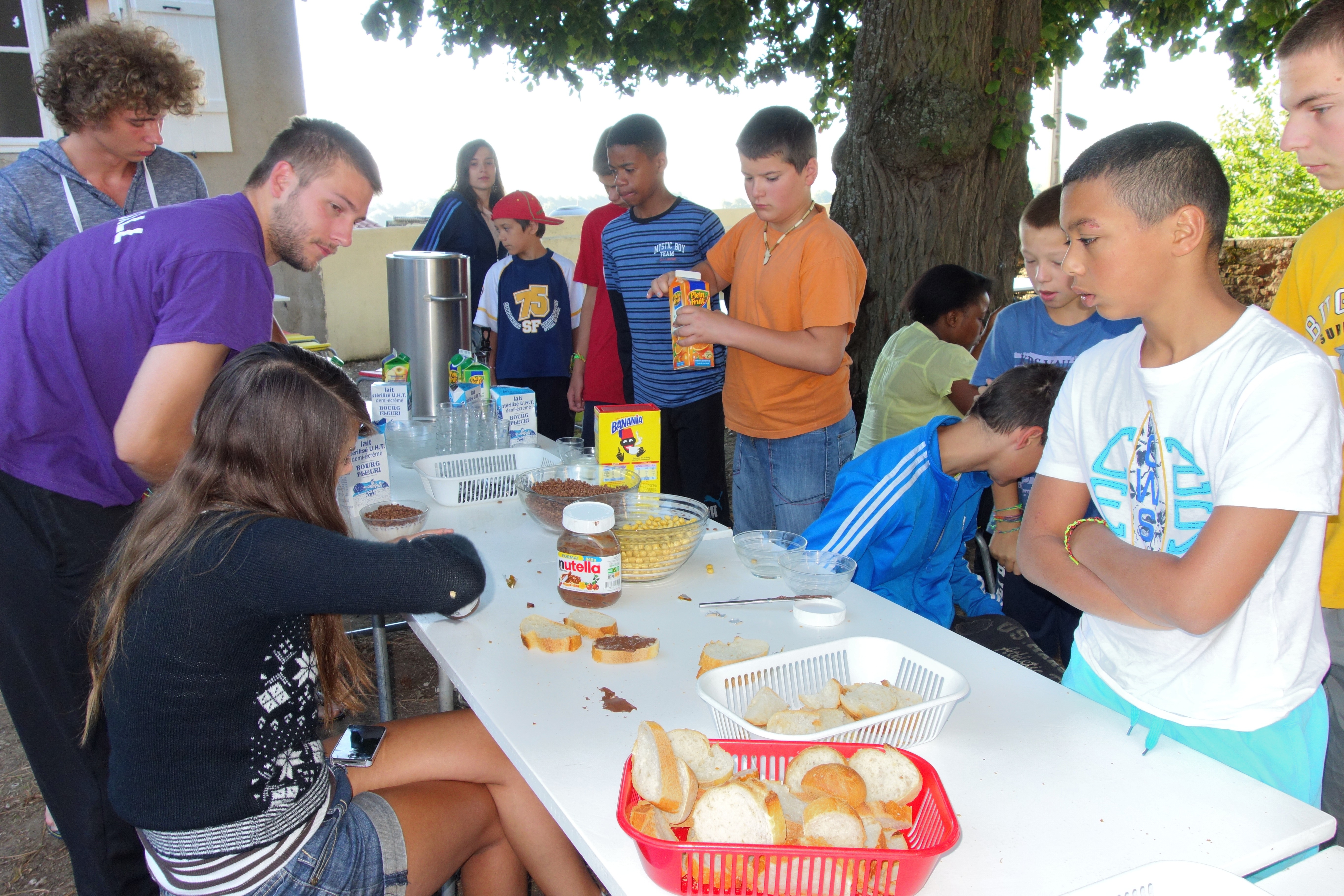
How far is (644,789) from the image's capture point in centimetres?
106

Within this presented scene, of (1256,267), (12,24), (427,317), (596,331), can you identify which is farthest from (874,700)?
(1256,267)

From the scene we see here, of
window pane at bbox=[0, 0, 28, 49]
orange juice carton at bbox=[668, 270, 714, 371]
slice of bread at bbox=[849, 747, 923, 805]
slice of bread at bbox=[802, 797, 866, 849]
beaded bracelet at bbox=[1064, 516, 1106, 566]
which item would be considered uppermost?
window pane at bbox=[0, 0, 28, 49]

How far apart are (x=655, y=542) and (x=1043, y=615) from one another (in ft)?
5.10

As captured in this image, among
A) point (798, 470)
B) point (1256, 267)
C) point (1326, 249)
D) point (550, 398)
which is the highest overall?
point (1326, 249)

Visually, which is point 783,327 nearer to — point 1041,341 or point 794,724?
point 1041,341

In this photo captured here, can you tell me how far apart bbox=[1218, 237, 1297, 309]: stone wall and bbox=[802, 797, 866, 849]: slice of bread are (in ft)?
35.9

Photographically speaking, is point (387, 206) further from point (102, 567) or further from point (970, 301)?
point (102, 567)

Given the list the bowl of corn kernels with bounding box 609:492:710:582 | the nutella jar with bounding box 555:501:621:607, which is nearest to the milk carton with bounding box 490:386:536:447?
the bowl of corn kernels with bounding box 609:492:710:582

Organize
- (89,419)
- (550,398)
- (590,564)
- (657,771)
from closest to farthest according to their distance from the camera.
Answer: (657,771) < (590,564) < (89,419) < (550,398)

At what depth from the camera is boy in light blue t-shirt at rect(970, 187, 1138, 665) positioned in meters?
2.89

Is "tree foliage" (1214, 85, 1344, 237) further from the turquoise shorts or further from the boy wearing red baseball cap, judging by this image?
the turquoise shorts

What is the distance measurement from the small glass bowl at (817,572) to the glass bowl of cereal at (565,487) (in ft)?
1.53

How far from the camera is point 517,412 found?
3.22 meters

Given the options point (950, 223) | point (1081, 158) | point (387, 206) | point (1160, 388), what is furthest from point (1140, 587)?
point (387, 206)
